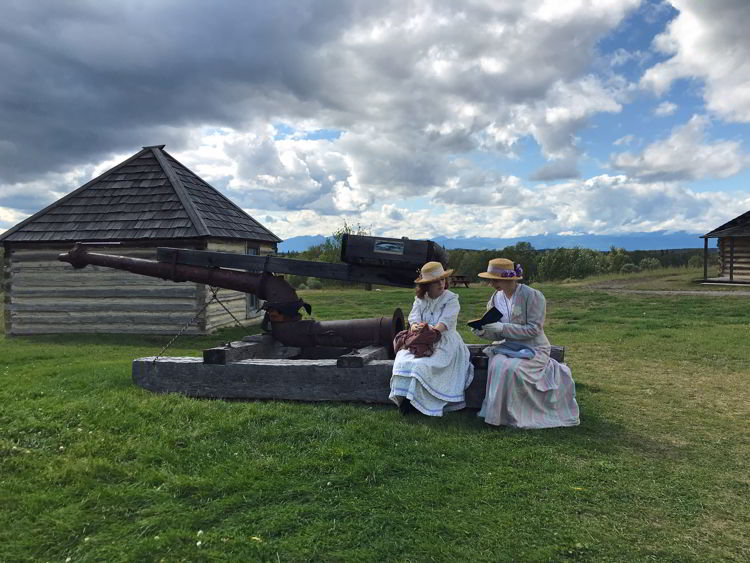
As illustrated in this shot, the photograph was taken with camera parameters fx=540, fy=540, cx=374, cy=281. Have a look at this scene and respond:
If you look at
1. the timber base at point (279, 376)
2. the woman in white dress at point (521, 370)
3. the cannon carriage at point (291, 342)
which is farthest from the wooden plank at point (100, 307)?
the woman in white dress at point (521, 370)

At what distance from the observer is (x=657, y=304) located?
16.8 m

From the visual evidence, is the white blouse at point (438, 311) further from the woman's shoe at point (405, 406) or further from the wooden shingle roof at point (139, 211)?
the wooden shingle roof at point (139, 211)

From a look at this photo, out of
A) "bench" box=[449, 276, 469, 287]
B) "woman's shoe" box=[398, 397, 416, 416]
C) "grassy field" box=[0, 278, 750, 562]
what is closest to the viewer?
"grassy field" box=[0, 278, 750, 562]

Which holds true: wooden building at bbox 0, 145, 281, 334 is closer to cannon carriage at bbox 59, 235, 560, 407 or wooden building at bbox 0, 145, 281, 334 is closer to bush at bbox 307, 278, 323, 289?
cannon carriage at bbox 59, 235, 560, 407

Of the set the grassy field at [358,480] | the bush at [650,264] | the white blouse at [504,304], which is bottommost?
the grassy field at [358,480]

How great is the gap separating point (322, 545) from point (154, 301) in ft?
34.6

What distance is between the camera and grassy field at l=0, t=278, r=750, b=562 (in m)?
3.20

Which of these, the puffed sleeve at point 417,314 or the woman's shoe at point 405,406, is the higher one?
the puffed sleeve at point 417,314

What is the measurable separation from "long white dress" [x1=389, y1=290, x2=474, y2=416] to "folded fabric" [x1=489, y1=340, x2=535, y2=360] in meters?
0.33

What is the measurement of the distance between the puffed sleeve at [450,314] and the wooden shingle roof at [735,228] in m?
23.8

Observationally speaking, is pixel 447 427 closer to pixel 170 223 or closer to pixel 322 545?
pixel 322 545

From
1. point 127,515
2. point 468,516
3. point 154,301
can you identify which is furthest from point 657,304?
point 127,515

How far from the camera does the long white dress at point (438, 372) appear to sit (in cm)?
525

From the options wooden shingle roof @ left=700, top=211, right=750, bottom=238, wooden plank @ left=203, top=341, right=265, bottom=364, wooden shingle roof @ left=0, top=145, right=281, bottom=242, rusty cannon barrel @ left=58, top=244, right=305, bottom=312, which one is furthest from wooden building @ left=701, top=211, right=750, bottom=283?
wooden plank @ left=203, top=341, right=265, bottom=364
